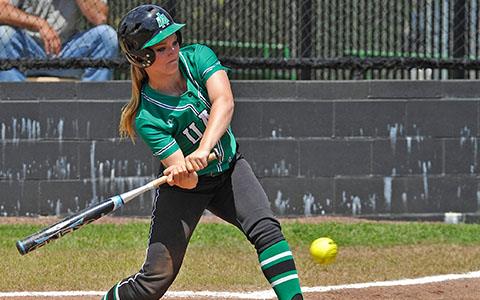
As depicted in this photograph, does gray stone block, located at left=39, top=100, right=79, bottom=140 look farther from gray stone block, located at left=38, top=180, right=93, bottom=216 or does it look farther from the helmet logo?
the helmet logo

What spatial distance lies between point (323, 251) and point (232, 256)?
808mm

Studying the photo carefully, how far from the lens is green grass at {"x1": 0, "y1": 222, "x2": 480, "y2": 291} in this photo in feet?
23.1

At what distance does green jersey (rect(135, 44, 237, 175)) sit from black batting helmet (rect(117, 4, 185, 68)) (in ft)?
0.80

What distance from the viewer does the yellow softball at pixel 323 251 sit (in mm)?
7406

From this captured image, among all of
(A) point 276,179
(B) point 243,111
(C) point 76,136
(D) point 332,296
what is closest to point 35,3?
(C) point 76,136

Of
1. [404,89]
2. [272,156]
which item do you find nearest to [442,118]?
[404,89]

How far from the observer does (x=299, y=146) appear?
9.60m

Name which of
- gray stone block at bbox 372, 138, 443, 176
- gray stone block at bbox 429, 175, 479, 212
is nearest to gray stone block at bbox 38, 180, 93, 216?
gray stone block at bbox 372, 138, 443, 176

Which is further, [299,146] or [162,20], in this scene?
[299,146]

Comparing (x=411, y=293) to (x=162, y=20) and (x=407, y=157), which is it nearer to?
(x=162, y=20)

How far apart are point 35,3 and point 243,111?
2.27 metres

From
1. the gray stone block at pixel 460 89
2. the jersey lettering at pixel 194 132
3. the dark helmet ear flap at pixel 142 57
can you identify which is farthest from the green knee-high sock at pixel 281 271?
the gray stone block at pixel 460 89

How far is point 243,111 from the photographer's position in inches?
377

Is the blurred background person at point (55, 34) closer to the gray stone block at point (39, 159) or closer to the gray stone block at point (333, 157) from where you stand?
the gray stone block at point (39, 159)
